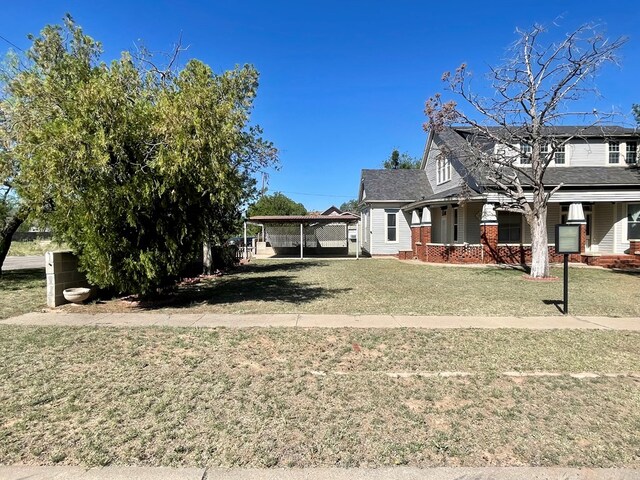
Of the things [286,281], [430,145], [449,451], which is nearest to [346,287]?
[286,281]

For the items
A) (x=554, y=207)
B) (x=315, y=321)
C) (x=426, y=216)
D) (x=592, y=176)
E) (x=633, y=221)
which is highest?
(x=592, y=176)

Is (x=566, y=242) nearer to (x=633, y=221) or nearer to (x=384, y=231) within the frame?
(x=633, y=221)

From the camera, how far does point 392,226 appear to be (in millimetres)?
25500

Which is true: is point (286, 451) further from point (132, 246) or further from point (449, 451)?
point (132, 246)

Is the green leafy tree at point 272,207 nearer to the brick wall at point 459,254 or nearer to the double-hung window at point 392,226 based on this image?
the double-hung window at point 392,226

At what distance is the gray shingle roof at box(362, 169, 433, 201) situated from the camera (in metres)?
25.1

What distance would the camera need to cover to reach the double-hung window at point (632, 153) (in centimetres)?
2077

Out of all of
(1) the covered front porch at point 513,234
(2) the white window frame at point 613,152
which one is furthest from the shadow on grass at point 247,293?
(2) the white window frame at point 613,152

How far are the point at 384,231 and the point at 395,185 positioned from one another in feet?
10.2

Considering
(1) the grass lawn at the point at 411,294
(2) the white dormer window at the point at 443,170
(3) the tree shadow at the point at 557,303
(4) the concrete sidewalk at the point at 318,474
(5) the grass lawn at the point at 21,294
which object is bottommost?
(4) the concrete sidewalk at the point at 318,474

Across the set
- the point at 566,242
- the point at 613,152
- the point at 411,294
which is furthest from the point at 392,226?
the point at 566,242

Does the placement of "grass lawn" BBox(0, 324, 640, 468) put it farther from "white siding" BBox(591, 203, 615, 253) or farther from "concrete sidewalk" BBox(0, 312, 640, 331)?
"white siding" BBox(591, 203, 615, 253)

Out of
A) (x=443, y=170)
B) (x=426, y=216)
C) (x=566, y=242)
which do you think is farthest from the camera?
(x=443, y=170)

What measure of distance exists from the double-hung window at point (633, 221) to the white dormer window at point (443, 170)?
27.7ft
